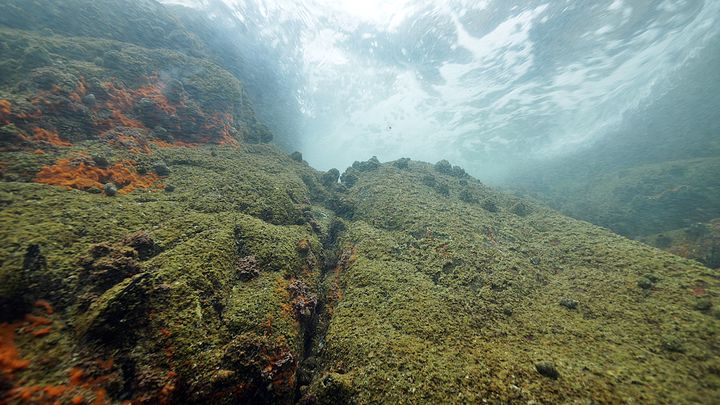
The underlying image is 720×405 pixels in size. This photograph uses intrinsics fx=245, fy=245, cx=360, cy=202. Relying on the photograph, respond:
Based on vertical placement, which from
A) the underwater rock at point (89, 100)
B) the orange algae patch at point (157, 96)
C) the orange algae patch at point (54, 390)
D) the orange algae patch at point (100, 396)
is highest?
the orange algae patch at point (157, 96)

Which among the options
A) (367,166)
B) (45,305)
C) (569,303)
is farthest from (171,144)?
(569,303)

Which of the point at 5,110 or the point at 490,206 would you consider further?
the point at 490,206

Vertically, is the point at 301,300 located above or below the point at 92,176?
below

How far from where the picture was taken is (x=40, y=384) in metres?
4.95

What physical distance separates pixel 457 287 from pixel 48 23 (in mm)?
36825

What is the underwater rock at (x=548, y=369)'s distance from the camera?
21.4ft

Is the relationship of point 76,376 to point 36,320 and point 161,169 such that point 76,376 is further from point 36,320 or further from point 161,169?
point 161,169

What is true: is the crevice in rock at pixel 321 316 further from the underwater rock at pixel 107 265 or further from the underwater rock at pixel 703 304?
the underwater rock at pixel 703 304

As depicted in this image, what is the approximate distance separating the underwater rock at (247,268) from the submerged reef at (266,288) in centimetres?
5

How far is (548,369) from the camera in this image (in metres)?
6.52

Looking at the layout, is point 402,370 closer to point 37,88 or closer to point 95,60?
point 37,88

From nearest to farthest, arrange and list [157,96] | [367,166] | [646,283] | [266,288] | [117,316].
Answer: [117,316], [266,288], [646,283], [157,96], [367,166]

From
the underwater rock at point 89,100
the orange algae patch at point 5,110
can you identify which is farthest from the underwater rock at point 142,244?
the underwater rock at point 89,100

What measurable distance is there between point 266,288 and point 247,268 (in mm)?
1220
